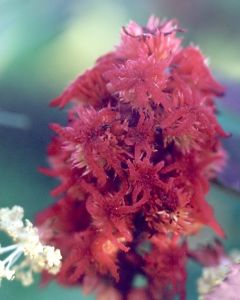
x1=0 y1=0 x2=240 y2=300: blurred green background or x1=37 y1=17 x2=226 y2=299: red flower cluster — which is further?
x1=0 y1=0 x2=240 y2=300: blurred green background

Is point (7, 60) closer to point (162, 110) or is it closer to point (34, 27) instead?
point (34, 27)

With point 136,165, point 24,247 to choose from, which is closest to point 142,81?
point 136,165

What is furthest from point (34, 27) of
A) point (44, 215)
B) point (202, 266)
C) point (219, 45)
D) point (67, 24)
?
point (202, 266)

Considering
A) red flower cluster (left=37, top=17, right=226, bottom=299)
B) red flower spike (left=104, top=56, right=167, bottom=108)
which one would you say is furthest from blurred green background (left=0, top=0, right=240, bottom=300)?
red flower spike (left=104, top=56, right=167, bottom=108)

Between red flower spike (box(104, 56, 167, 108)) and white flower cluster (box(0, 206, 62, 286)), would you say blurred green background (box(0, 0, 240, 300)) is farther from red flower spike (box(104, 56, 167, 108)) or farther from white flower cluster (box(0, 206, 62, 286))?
red flower spike (box(104, 56, 167, 108))

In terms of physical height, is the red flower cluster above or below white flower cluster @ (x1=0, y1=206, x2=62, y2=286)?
above

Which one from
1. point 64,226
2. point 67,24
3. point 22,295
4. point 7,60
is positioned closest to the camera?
point 64,226
